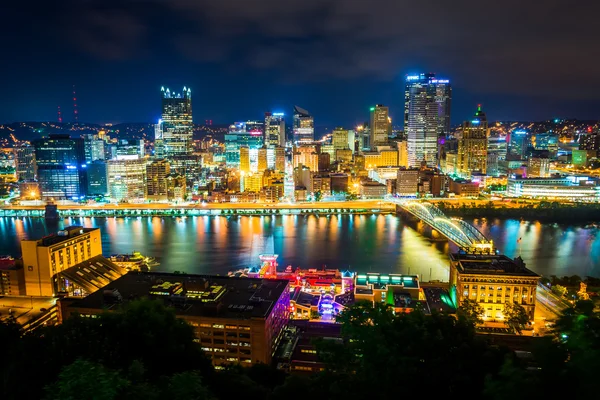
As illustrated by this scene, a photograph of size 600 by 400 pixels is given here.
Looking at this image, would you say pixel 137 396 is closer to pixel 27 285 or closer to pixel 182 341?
pixel 182 341

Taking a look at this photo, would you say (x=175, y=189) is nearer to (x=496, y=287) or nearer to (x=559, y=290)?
(x=496, y=287)

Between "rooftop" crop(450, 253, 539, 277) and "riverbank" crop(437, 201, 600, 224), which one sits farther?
"riverbank" crop(437, 201, 600, 224)

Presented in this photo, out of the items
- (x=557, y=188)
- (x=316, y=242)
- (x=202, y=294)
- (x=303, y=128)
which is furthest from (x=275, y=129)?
(x=202, y=294)

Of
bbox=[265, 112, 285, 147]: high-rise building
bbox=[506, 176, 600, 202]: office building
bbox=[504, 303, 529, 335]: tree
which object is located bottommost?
bbox=[504, 303, 529, 335]: tree

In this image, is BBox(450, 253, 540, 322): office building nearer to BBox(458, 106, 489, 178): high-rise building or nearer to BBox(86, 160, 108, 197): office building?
BBox(458, 106, 489, 178): high-rise building

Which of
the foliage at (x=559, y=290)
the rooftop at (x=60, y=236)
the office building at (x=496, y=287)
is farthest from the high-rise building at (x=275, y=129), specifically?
the office building at (x=496, y=287)

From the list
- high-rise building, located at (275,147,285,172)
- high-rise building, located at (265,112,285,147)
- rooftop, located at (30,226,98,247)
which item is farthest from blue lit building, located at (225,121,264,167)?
rooftop, located at (30,226,98,247)
